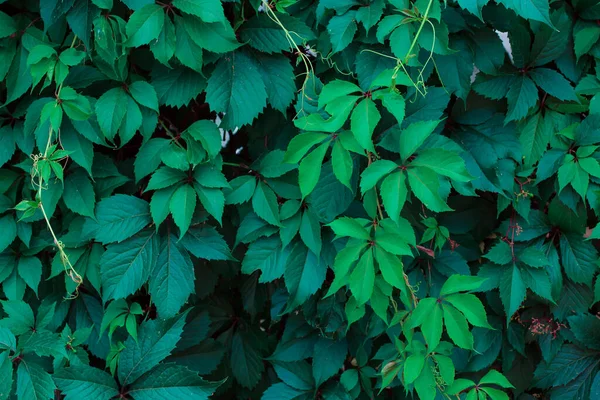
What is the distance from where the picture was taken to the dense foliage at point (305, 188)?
5.03ft

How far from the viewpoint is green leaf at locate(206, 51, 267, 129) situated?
162 centimetres

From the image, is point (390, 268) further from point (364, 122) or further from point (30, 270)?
point (30, 270)

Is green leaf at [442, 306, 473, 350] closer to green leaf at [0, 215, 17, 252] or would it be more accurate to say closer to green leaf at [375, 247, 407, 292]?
green leaf at [375, 247, 407, 292]

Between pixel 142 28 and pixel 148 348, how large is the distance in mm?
797

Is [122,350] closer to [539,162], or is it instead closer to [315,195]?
[315,195]

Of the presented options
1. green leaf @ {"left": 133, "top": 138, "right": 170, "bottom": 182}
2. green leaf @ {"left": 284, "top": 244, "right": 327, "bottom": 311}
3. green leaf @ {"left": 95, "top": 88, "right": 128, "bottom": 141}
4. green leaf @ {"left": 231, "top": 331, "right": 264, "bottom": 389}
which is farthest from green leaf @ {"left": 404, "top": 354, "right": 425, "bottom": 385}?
green leaf @ {"left": 95, "top": 88, "right": 128, "bottom": 141}

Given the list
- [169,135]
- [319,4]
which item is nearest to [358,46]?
Result: [319,4]

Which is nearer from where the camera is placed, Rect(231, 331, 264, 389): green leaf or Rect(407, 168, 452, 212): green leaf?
Rect(407, 168, 452, 212): green leaf

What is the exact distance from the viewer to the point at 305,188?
1.46 metres

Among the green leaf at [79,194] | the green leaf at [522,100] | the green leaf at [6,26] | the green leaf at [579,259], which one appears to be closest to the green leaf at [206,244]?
the green leaf at [79,194]

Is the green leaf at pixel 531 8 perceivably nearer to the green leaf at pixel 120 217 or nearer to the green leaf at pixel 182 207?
the green leaf at pixel 182 207

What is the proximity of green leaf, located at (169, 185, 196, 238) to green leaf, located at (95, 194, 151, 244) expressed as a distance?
5.3 inches

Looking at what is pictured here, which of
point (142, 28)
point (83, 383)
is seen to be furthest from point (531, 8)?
point (83, 383)

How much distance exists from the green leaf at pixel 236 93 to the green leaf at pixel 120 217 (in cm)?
32
